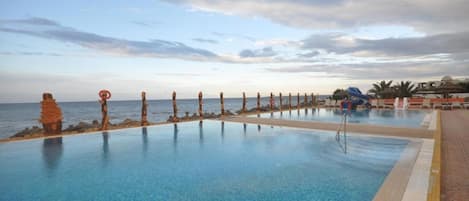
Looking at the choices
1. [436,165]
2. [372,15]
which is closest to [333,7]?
[372,15]

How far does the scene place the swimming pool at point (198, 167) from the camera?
12.6 feet

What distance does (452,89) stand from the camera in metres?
22.6

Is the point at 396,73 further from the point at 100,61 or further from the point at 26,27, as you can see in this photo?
the point at 26,27

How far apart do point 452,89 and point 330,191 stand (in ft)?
84.0

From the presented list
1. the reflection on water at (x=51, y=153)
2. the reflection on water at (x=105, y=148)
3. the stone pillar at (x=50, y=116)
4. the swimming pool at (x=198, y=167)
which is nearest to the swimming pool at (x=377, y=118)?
the swimming pool at (x=198, y=167)

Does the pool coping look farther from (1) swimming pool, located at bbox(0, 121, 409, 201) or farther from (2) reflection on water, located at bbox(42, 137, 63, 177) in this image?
(2) reflection on water, located at bbox(42, 137, 63, 177)

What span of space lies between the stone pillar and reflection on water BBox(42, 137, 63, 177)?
685 millimetres

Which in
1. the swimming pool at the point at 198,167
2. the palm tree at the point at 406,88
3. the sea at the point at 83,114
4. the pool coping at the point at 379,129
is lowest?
the sea at the point at 83,114

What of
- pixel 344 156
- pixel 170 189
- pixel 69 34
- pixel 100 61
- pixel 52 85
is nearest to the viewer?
pixel 170 189

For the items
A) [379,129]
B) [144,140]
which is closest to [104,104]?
[144,140]

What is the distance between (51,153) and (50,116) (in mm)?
2751

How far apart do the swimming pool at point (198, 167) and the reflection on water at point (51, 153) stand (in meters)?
0.02

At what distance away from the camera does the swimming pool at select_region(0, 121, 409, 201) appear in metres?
3.85

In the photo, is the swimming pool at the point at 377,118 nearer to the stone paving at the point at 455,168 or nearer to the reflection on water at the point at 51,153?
the stone paving at the point at 455,168
